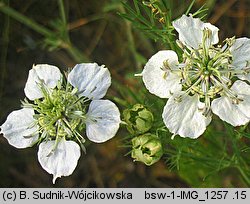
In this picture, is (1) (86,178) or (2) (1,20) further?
(1) (86,178)

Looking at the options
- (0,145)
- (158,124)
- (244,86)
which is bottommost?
(0,145)

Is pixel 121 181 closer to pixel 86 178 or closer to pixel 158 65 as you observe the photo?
pixel 86 178

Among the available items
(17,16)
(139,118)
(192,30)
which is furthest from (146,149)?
(17,16)

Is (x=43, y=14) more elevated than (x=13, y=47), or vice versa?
(x=43, y=14)

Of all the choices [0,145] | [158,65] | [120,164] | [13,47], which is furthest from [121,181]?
[158,65]

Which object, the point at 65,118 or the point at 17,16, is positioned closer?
the point at 65,118

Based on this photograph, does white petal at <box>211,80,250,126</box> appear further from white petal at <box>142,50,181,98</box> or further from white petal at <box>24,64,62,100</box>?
white petal at <box>24,64,62,100</box>

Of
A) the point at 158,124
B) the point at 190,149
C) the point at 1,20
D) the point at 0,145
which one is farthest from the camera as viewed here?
the point at 0,145

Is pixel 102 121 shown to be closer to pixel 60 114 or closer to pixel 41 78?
pixel 60 114
